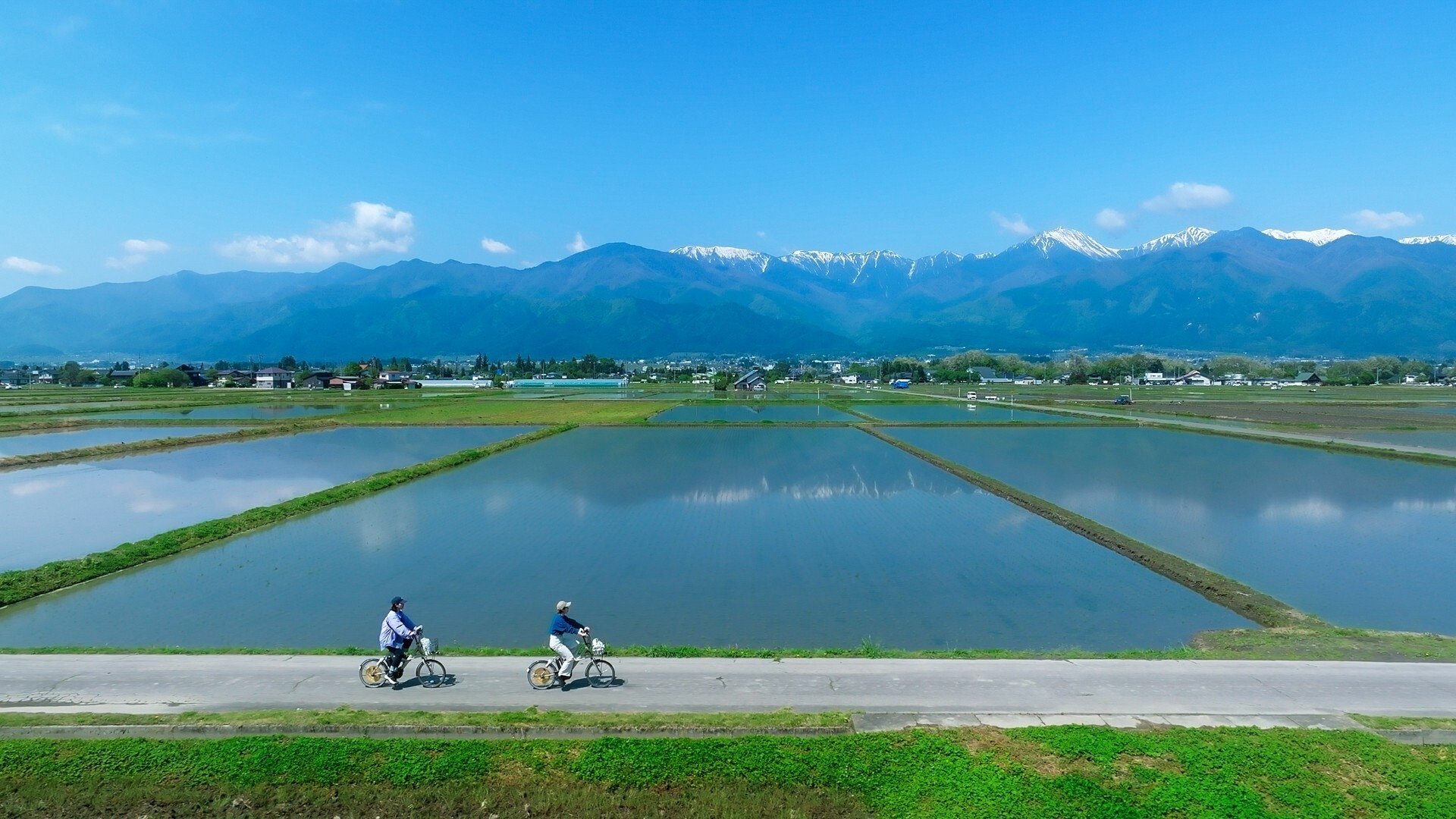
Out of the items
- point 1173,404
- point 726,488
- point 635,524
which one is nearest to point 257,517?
point 635,524

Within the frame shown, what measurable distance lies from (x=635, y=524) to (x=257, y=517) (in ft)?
29.7

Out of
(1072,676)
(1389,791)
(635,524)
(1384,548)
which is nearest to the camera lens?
(1389,791)

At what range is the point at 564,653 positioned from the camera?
8.16 meters

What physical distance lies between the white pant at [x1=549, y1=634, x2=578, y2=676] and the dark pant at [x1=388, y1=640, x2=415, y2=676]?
1605 millimetres

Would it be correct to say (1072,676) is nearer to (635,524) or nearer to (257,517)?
(635,524)

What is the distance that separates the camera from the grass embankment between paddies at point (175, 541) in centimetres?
1273

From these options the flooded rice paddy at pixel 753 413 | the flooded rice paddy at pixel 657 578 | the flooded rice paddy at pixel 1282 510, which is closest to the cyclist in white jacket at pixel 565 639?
the flooded rice paddy at pixel 657 578

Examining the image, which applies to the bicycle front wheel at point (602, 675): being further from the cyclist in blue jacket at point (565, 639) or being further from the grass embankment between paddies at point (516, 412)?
the grass embankment between paddies at point (516, 412)

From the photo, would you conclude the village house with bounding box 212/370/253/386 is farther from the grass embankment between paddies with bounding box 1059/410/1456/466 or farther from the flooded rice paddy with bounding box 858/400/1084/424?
the grass embankment between paddies with bounding box 1059/410/1456/466

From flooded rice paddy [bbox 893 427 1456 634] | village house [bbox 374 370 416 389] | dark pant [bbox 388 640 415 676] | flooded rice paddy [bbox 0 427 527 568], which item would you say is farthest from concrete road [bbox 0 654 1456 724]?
village house [bbox 374 370 416 389]

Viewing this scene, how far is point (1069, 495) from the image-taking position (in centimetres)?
2169

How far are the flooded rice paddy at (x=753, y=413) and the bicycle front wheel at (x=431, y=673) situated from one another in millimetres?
39940

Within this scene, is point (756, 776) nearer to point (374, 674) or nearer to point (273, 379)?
point (374, 674)

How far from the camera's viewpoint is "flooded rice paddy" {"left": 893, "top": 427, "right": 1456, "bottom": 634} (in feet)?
42.1
